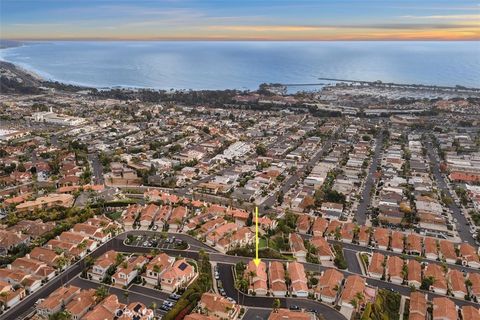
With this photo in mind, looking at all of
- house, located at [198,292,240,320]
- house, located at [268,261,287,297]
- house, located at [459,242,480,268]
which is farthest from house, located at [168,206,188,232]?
house, located at [459,242,480,268]

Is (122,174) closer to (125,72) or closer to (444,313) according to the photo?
(444,313)

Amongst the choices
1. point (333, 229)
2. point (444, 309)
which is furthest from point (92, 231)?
point (444, 309)

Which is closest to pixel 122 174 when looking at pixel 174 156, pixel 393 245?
pixel 174 156

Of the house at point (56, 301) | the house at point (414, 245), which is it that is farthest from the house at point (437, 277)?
the house at point (56, 301)

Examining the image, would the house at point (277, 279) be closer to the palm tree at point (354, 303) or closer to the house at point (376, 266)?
the palm tree at point (354, 303)

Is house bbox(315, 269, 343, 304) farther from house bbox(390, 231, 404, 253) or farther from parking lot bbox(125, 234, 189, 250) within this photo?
parking lot bbox(125, 234, 189, 250)
